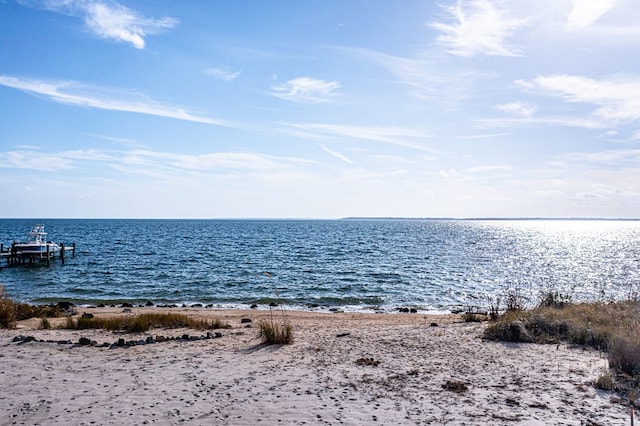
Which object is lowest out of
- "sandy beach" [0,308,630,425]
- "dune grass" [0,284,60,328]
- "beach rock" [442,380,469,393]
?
"dune grass" [0,284,60,328]

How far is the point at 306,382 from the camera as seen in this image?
8.98 metres

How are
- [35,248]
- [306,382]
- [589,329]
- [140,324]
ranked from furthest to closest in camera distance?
1. [35,248]
2. [140,324]
3. [589,329]
4. [306,382]

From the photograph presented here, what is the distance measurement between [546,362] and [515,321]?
8.91 ft

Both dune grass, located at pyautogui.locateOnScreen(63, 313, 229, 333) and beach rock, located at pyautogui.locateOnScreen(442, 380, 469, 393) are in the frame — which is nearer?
beach rock, located at pyautogui.locateOnScreen(442, 380, 469, 393)

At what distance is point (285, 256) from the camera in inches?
2040

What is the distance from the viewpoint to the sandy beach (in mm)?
7348

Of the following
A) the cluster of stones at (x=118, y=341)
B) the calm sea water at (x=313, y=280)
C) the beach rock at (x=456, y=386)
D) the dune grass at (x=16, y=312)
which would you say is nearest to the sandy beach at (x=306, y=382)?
the beach rock at (x=456, y=386)

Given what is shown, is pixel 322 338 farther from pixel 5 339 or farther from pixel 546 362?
pixel 5 339

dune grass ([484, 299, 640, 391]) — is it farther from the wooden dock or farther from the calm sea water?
the wooden dock

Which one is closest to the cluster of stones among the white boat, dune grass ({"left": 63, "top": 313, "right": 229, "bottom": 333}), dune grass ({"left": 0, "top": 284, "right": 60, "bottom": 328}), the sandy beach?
the sandy beach

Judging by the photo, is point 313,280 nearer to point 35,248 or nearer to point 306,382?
point 306,382

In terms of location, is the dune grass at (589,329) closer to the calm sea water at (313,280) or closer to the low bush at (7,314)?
the calm sea water at (313,280)

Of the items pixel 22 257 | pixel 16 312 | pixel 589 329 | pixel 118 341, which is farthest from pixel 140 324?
pixel 22 257

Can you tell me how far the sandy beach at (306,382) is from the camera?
24.1 ft
